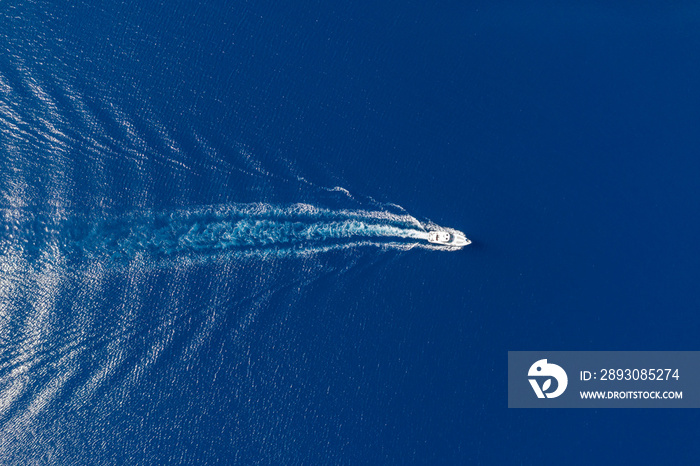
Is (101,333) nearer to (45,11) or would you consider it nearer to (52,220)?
(52,220)

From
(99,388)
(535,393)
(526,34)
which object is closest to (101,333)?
(99,388)

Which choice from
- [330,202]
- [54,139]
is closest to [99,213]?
[54,139]

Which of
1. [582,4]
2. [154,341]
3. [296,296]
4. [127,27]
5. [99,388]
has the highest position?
[582,4]

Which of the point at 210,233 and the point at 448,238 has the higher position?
the point at 448,238

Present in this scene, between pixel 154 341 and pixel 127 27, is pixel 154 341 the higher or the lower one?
the lower one

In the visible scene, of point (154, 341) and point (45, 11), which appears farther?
point (45, 11)

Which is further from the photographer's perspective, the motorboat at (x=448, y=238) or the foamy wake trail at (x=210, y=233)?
the foamy wake trail at (x=210, y=233)

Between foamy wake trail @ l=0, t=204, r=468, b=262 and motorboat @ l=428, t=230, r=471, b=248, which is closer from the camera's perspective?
motorboat @ l=428, t=230, r=471, b=248

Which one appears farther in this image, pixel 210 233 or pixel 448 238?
pixel 210 233
